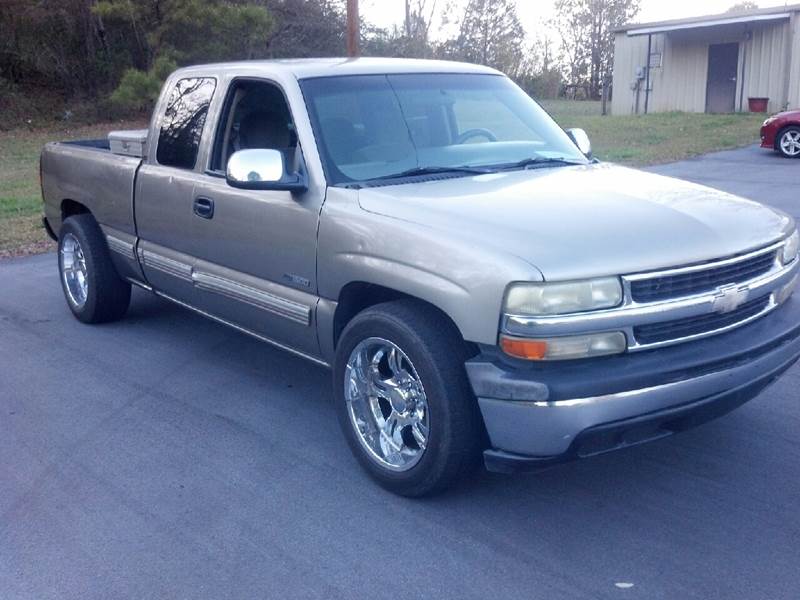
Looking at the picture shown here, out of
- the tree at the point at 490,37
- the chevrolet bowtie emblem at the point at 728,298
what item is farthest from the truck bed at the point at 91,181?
the tree at the point at 490,37

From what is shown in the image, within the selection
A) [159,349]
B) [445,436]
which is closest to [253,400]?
[159,349]

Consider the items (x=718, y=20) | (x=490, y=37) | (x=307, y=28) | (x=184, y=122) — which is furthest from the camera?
(x=490, y=37)

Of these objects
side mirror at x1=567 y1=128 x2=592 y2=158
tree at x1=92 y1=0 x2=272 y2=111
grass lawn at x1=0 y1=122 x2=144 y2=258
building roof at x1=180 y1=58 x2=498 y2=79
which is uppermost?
tree at x1=92 y1=0 x2=272 y2=111

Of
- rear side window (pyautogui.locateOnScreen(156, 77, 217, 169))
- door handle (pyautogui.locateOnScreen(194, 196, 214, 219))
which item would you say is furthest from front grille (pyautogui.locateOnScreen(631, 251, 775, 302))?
rear side window (pyautogui.locateOnScreen(156, 77, 217, 169))

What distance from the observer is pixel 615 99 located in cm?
3194

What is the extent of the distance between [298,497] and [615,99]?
29.7 metres

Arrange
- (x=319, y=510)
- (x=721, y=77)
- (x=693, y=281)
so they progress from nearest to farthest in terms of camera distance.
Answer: (x=693, y=281) → (x=319, y=510) → (x=721, y=77)

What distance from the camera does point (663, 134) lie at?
73.2 feet

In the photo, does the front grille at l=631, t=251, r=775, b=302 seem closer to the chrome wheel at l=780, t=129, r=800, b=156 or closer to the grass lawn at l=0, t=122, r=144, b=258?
the grass lawn at l=0, t=122, r=144, b=258

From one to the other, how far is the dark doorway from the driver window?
1042 inches

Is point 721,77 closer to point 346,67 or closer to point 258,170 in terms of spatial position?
point 346,67

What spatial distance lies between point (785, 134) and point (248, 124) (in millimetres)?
15097

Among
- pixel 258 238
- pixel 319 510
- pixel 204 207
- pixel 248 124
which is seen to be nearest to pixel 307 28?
pixel 248 124

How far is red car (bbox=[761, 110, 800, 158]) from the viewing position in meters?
18.0
